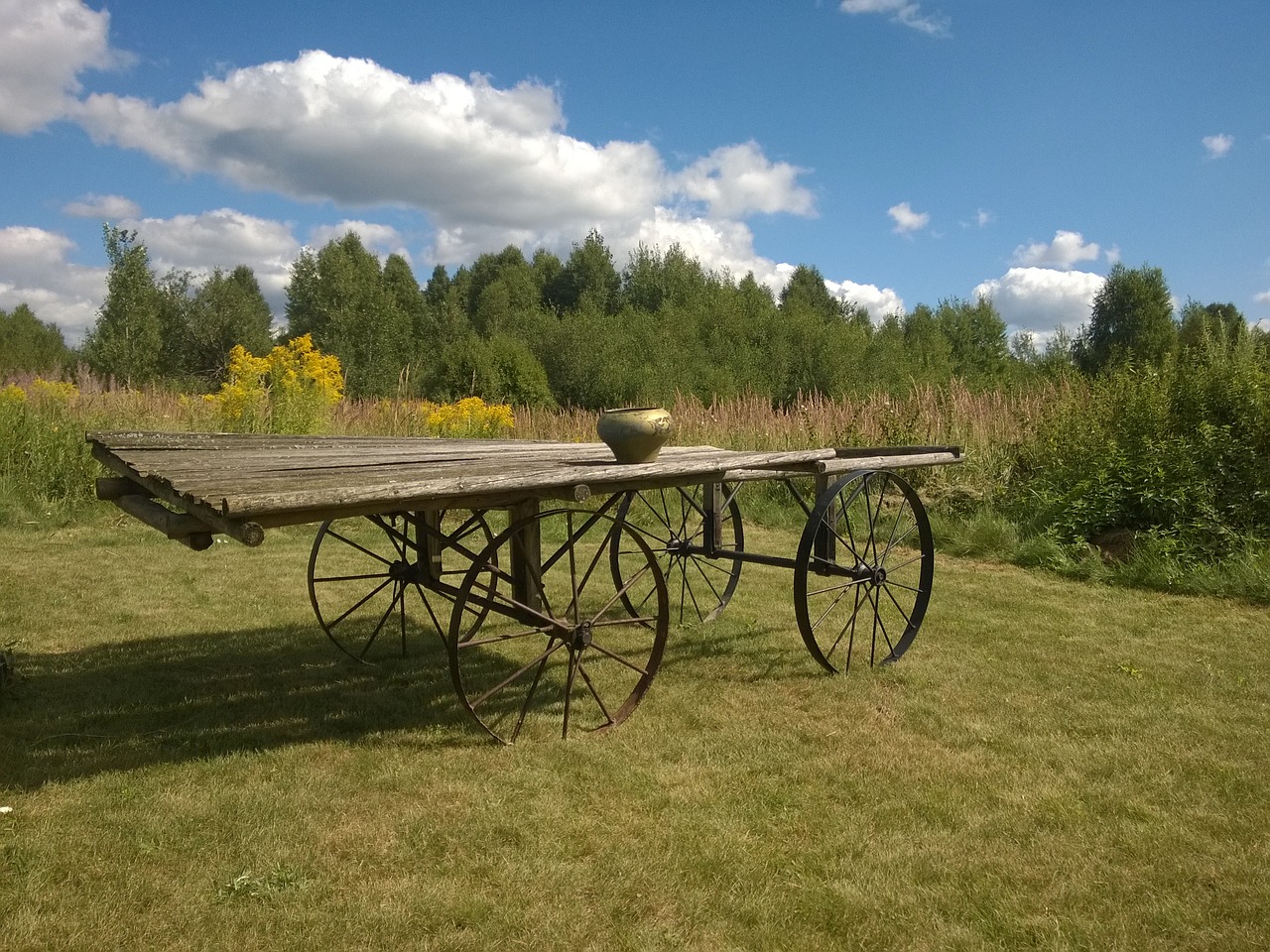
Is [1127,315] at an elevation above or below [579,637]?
above

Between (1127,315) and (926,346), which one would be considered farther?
(926,346)

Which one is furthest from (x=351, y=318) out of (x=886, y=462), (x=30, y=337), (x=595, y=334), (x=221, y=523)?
(x=221, y=523)

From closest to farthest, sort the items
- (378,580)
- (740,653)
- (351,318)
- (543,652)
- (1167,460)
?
1. (543,652)
2. (740,653)
3. (378,580)
4. (1167,460)
5. (351,318)

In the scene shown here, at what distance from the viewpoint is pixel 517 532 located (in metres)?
3.72

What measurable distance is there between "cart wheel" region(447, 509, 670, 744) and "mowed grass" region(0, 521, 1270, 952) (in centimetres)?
17

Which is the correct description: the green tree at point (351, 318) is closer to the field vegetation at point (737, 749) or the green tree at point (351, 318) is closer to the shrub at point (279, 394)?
the shrub at point (279, 394)

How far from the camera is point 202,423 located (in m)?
10.2

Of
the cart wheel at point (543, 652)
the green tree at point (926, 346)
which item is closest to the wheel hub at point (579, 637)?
the cart wheel at point (543, 652)

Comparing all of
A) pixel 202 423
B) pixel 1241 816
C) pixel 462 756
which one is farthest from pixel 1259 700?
pixel 202 423

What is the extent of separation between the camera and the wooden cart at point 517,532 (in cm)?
288

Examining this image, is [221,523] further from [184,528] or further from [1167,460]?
[1167,460]

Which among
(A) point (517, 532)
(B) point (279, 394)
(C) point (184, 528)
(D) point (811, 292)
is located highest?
(D) point (811, 292)


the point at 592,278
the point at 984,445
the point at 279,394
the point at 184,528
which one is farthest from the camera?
the point at 592,278

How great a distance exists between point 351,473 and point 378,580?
3.63m
